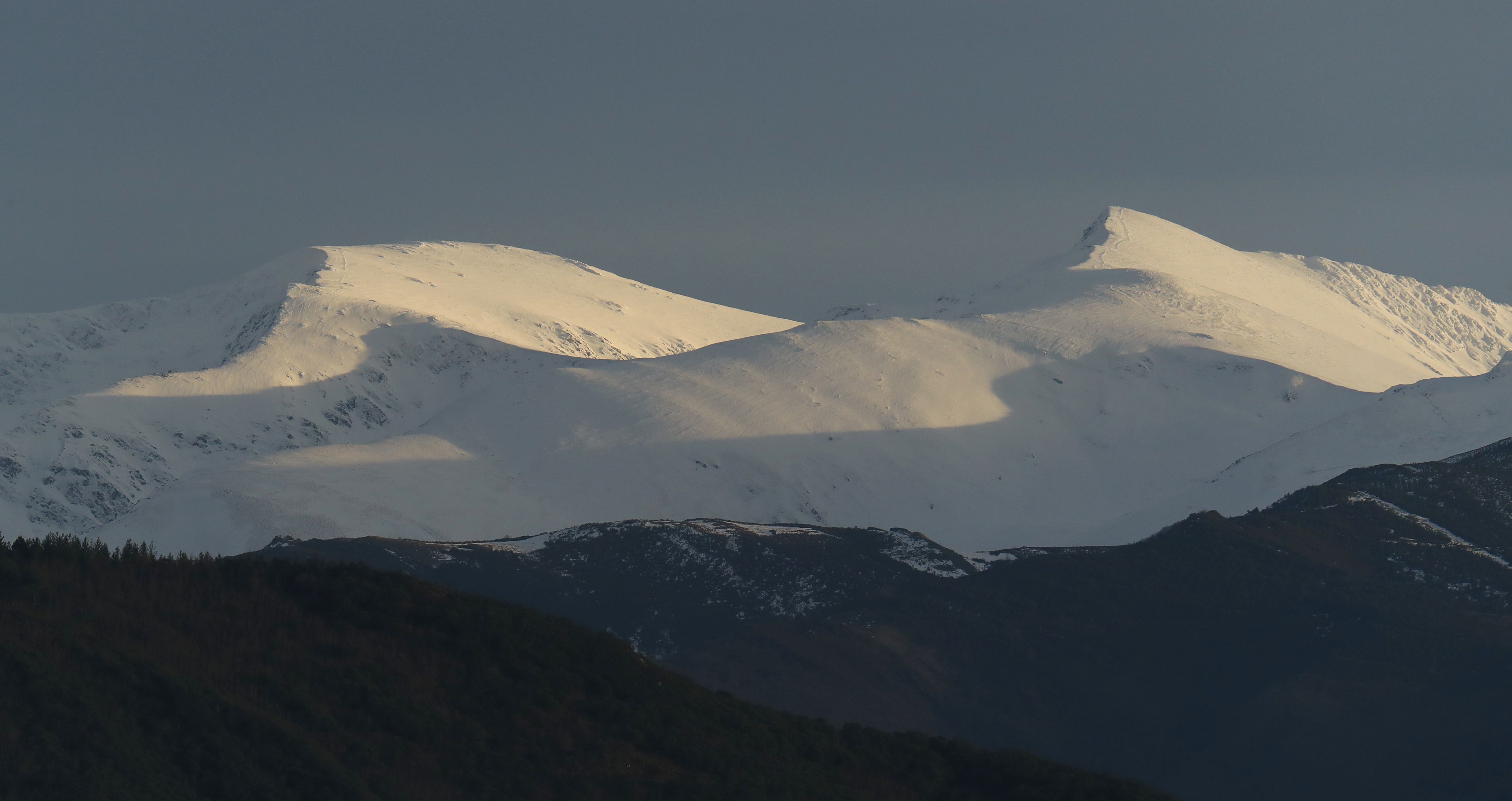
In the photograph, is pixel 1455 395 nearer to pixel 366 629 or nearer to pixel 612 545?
pixel 612 545

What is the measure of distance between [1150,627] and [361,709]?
238 feet

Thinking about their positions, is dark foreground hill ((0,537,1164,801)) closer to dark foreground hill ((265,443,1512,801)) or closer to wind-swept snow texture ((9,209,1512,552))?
dark foreground hill ((265,443,1512,801))

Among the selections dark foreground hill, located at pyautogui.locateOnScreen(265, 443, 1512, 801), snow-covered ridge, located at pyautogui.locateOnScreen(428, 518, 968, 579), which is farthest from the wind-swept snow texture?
dark foreground hill, located at pyautogui.locateOnScreen(265, 443, 1512, 801)

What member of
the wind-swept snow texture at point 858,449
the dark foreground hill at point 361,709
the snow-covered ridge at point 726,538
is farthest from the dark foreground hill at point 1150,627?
the dark foreground hill at point 361,709

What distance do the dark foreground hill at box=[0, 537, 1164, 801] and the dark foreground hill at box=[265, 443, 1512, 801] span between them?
41653 millimetres

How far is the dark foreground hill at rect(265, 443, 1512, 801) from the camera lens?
83.6 metres

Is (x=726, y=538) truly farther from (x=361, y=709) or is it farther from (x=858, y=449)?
(x=361, y=709)

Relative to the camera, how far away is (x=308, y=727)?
35.8 meters

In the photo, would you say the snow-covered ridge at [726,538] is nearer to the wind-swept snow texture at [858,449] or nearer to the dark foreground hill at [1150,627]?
the dark foreground hill at [1150,627]

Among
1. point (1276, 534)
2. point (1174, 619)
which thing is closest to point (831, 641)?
point (1174, 619)

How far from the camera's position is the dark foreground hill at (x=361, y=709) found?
3216 cm

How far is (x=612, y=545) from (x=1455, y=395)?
289 feet

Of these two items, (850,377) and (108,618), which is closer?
(108,618)

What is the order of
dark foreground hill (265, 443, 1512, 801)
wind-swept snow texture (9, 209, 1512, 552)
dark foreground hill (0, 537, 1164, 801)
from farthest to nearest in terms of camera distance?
wind-swept snow texture (9, 209, 1512, 552) < dark foreground hill (265, 443, 1512, 801) < dark foreground hill (0, 537, 1164, 801)
